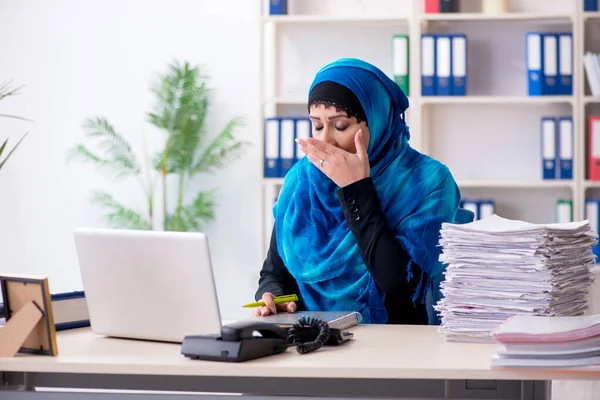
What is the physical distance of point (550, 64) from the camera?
411 centimetres

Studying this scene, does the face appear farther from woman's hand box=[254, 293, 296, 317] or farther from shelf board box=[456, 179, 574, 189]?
shelf board box=[456, 179, 574, 189]

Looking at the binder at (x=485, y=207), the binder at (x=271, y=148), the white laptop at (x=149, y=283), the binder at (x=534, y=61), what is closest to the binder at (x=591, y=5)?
the binder at (x=534, y=61)

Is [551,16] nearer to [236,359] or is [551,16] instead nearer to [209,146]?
[209,146]

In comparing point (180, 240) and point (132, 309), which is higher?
point (180, 240)

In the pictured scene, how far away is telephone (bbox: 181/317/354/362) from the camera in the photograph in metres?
1.44

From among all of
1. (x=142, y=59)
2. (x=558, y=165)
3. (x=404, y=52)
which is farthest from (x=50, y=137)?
(x=558, y=165)

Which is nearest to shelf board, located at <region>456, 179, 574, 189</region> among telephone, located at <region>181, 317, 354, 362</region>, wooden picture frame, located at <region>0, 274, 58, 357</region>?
telephone, located at <region>181, 317, 354, 362</region>

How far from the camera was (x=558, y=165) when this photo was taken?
13.6 ft

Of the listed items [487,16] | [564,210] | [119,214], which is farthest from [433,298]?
[119,214]

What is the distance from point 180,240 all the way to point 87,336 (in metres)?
0.39

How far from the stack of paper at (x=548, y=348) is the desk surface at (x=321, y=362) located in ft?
0.05

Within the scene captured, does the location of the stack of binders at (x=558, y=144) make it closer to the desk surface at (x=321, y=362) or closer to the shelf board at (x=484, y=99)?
the shelf board at (x=484, y=99)

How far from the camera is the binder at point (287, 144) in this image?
421 centimetres

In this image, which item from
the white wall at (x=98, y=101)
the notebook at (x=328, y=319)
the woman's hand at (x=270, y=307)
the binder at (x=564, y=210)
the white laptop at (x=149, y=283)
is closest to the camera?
the white laptop at (x=149, y=283)
